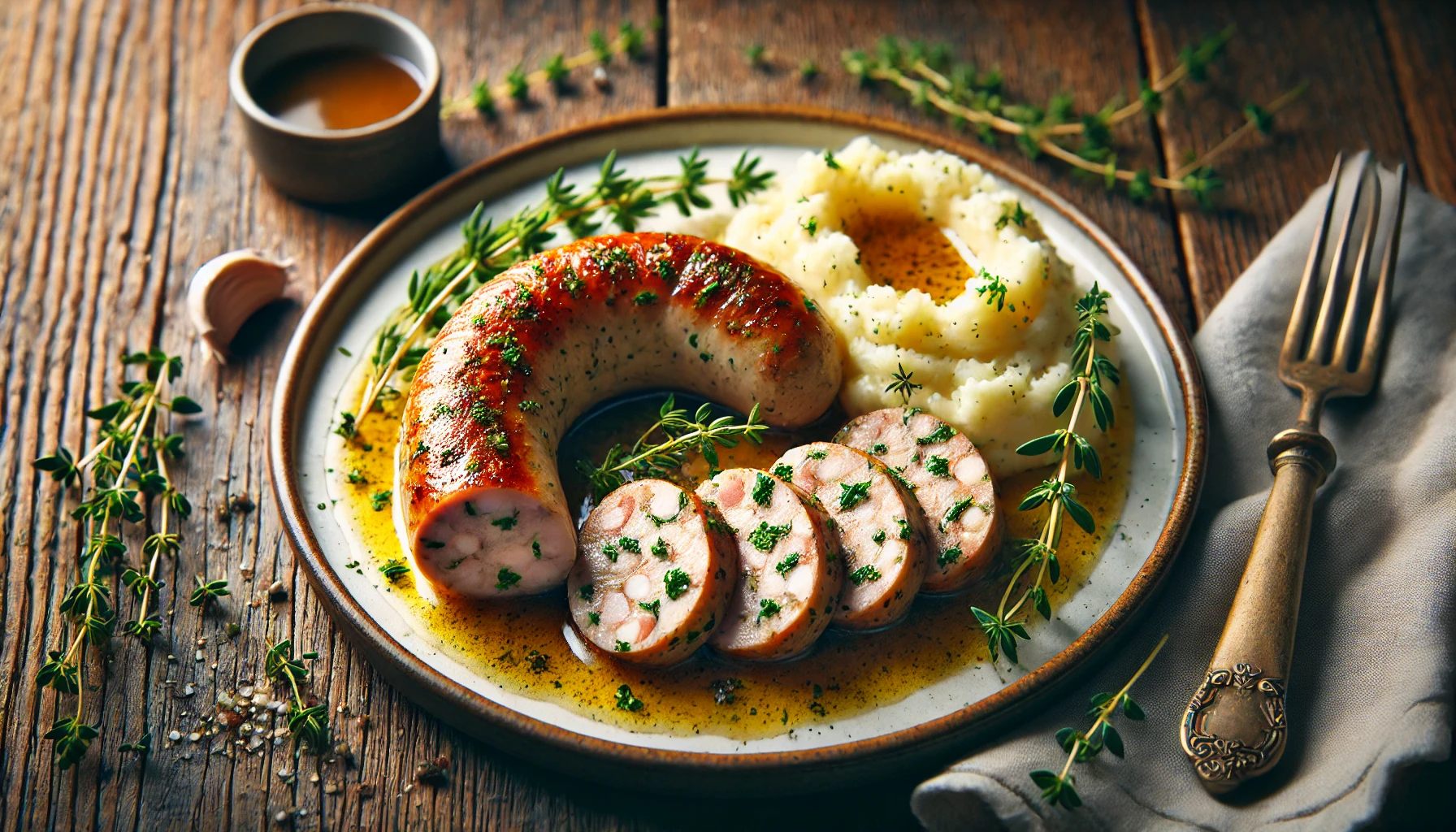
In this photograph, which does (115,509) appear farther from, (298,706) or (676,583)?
(676,583)

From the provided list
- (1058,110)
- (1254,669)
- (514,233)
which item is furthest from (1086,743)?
(1058,110)

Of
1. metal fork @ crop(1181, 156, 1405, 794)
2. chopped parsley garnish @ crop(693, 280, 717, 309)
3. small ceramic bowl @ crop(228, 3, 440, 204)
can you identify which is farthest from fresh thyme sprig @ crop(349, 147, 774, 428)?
metal fork @ crop(1181, 156, 1405, 794)

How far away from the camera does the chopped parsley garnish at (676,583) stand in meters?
2.58

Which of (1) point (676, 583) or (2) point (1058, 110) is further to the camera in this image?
(2) point (1058, 110)

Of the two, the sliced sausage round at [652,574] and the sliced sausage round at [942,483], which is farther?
the sliced sausage round at [942,483]

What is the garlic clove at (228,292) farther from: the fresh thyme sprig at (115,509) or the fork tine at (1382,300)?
the fork tine at (1382,300)

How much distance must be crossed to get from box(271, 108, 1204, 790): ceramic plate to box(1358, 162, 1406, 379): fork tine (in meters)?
0.48

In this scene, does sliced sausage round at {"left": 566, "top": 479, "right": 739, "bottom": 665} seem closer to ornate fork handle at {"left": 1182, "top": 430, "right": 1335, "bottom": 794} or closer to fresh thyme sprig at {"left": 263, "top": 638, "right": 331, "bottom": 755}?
fresh thyme sprig at {"left": 263, "top": 638, "right": 331, "bottom": 755}

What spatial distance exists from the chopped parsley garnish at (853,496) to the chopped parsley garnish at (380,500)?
118 centimetres

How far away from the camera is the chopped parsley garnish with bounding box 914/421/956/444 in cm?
293

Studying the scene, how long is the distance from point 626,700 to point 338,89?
235cm

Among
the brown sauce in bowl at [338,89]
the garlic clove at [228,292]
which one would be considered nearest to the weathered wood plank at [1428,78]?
Answer: the brown sauce in bowl at [338,89]

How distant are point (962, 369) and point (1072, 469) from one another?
393mm

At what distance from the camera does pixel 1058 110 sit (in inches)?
157
